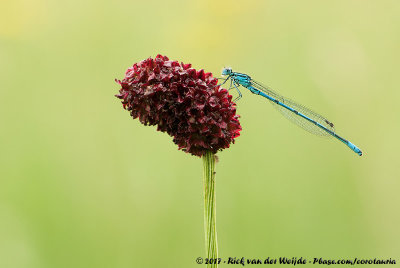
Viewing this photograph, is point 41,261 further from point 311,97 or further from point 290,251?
point 311,97

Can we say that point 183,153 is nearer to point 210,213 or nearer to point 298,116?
point 298,116

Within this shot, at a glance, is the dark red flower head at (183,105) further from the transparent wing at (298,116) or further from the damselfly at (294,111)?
the transparent wing at (298,116)

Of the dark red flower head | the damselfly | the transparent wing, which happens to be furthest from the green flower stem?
the transparent wing

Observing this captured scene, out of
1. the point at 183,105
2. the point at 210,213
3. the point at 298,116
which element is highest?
the point at 298,116

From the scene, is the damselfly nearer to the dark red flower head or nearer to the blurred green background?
the blurred green background

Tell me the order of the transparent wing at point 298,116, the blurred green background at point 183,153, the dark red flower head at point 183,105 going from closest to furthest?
the dark red flower head at point 183,105 → the blurred green background at point 183,153 → the transparent wing at point 298,116

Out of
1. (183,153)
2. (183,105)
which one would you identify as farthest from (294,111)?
(183,105)

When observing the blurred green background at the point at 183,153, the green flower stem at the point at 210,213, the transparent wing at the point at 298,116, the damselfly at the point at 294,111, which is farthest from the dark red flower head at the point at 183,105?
the blurred green background at the point at 183,153
